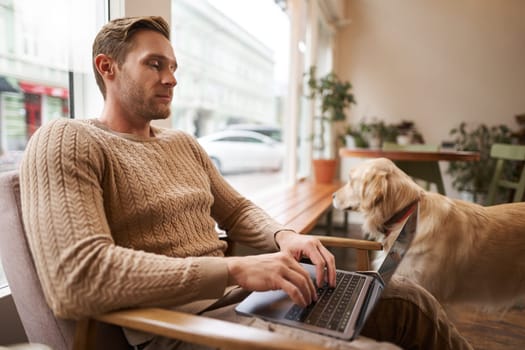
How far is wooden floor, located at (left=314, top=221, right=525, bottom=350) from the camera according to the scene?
71.8 inches

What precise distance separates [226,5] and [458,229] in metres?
2.01

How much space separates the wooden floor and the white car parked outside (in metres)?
1.72

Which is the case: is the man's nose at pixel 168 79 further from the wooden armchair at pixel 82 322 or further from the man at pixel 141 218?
the wooden armchair at pixel 82 322

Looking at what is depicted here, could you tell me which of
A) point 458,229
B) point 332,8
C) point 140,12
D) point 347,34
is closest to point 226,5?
point 140,12

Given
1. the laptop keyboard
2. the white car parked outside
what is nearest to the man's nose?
the laptop keyboard

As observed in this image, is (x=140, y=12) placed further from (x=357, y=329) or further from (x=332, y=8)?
(x=332, y=8)

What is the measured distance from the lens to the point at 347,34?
5.47 m

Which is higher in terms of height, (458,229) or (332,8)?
(332,8)

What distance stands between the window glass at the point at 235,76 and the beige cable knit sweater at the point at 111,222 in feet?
3.90

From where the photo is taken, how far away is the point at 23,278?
77 cm

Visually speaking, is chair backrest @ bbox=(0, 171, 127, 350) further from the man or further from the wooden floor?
the wooden floor

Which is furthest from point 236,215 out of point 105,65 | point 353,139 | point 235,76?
point 353,139

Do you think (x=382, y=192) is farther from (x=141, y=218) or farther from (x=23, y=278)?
(x=23, y=278)

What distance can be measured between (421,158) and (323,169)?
1.50m
